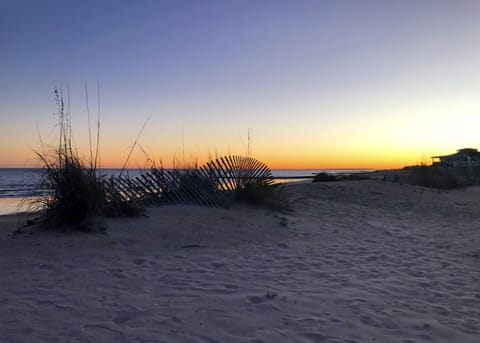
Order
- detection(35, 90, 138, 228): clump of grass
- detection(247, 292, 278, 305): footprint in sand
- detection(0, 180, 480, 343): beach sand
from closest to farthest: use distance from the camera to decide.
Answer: detection(0, 180, 480, 343): beach sand
detection(247, 292, 278, 305): footprint in sand
detection(35, 90, 138, 228): clump of grass

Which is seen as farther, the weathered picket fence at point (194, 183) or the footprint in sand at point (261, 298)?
the weathered picket fence at point (194, 183)

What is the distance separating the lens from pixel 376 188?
18.7 metres

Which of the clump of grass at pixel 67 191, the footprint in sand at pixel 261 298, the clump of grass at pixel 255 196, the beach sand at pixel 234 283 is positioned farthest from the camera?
the clump of grass at pixel 255 196

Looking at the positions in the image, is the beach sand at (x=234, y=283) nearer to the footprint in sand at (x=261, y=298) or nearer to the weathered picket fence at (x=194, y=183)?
the footprint in sand at (x=261, y=298)

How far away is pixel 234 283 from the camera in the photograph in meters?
4.85

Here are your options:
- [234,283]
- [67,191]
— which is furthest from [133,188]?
[234,283]

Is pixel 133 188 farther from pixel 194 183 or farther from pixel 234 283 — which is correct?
pixel 234 283

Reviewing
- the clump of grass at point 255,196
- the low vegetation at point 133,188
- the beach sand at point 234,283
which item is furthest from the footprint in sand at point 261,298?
the clump of grass at point 255,196

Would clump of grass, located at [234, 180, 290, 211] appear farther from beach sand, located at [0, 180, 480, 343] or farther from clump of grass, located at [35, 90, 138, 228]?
clump of grass, located at [35, 90, 138, 228]

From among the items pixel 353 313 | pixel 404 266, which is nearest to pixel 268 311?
pixel 353 313

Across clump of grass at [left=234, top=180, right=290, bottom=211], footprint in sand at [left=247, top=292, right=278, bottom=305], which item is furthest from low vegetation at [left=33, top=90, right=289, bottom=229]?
footprint in sand at [left=247, top=292, right=278, bottom=305]

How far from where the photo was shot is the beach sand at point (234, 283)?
3518 mm

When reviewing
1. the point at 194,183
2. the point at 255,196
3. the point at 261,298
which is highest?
the point at 194,183

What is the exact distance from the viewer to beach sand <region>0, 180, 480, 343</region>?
3.52 m
